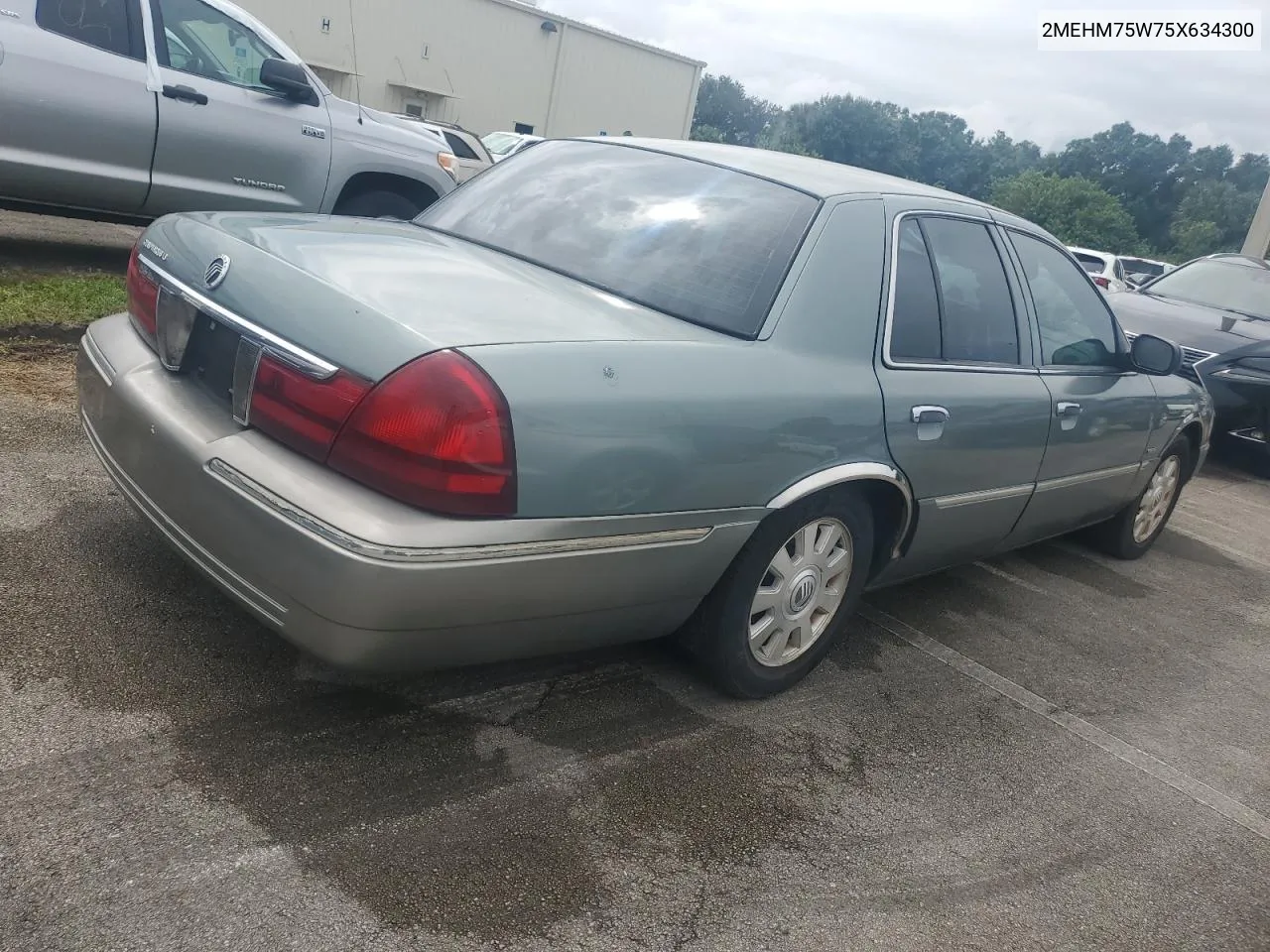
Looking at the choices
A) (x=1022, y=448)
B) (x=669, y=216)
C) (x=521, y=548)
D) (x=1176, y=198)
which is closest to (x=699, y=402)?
(x=521, y=548)

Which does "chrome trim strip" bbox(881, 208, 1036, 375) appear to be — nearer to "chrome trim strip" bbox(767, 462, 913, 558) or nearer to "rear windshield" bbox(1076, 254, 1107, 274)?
"chrome trim strip" bbox(767, 462, 913, 558)

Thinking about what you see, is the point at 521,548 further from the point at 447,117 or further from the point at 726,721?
the point at 447,117

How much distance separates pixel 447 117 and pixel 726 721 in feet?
111

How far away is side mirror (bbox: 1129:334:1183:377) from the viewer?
15.4 feet

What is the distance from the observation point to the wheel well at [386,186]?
7434 mm

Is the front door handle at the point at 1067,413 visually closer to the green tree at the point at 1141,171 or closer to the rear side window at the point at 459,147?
the rear side window at the point at 459,147

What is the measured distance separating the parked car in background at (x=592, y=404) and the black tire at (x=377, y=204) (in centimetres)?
383

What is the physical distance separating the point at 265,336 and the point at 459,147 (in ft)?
44.8

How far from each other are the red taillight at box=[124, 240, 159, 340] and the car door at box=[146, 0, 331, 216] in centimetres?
375

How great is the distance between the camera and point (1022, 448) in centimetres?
394

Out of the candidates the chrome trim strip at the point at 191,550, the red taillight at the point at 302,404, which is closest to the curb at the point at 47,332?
the chrome trim strip at the point at 191,550

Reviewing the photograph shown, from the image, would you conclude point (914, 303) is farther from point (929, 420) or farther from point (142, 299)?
point (142, 299)

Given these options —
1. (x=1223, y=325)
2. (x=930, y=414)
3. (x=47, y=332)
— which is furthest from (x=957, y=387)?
(x=1223, y=325)

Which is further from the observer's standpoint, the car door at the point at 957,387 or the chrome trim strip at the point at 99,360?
the car door at the point at 957,387
